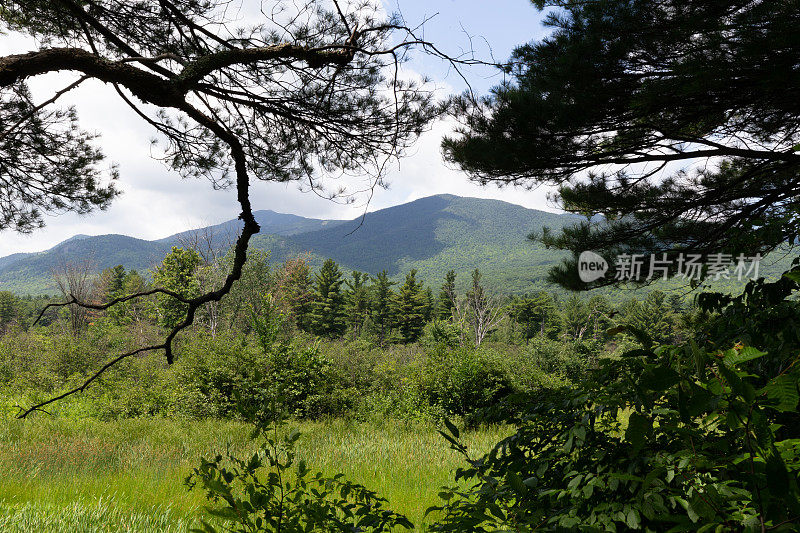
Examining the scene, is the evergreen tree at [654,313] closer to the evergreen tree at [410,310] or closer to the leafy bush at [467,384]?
the evergreen tree at [410,310]

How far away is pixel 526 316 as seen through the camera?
43406mm

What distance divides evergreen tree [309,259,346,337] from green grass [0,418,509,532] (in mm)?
33441

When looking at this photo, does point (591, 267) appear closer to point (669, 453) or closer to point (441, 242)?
point (669, 453)

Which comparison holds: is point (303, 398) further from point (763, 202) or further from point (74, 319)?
point (74, 319)

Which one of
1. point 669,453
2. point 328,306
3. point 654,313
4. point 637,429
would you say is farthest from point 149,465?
point 654,313

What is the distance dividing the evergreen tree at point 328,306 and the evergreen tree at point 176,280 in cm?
1679

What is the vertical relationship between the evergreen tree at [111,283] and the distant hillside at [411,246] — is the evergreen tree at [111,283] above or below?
below

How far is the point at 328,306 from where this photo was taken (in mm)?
42375

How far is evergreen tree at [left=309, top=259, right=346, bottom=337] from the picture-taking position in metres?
41.8

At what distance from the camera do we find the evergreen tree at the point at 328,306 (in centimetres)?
4176

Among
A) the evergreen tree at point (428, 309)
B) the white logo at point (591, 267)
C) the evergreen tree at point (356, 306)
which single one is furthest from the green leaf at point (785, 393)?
the evergreen tree at point (428, 309)

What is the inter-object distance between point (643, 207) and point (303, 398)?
8.09 meters

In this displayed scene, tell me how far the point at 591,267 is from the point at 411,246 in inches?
6109

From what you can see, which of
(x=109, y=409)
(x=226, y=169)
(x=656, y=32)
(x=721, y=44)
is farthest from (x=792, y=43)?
(x=109, y=409)
